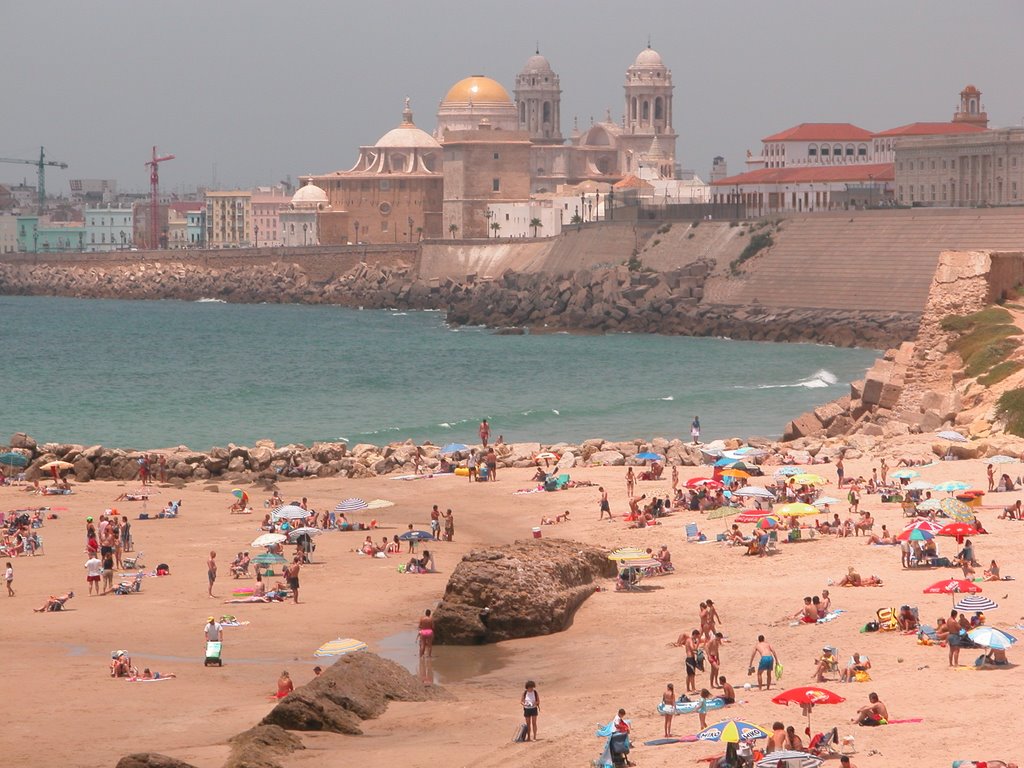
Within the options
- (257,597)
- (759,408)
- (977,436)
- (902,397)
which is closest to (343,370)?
(759,408)

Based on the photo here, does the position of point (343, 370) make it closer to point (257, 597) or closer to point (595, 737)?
point (257, 597)

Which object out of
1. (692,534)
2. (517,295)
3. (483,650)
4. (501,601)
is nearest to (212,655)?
(483,650)

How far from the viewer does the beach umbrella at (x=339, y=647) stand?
62.9ft

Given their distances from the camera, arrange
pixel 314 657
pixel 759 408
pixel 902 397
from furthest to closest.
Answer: pixel 759 408 → pixel 902 397 → pixel 314 657

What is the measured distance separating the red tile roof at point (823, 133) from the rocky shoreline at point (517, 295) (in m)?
23.0

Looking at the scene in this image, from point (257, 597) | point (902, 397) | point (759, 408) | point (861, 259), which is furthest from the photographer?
point (861, 259)

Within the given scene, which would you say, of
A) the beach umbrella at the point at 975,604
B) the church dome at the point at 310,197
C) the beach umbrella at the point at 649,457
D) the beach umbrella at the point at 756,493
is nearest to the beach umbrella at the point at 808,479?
the beach umbrella at the point at 756,493

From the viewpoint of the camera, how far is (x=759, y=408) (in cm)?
4738

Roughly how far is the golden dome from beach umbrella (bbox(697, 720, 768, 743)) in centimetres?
11105

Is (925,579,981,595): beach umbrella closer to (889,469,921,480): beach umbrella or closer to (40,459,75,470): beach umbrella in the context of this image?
(889,469,921,480): beach umbrella

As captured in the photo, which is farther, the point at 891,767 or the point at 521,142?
the point at 521,142

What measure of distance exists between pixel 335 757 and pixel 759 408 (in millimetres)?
33199

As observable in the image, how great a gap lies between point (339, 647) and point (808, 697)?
5.75 m

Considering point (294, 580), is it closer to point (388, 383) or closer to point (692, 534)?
point (692, 534)
